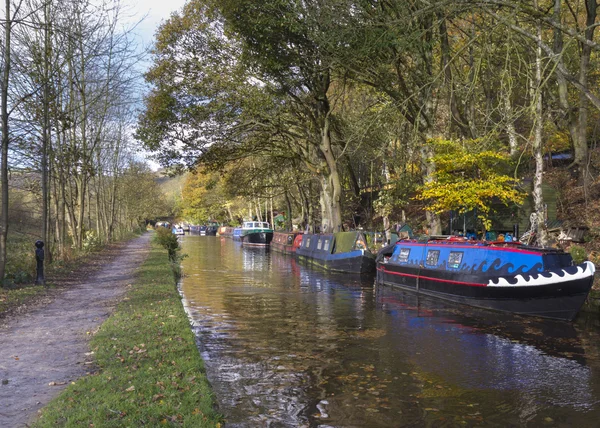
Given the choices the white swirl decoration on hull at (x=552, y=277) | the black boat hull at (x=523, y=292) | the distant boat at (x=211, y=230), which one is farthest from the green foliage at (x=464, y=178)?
the distant boat at (x=211, y=230)

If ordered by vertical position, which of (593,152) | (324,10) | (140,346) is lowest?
(140,346)

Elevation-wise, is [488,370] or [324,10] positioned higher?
[324,10]

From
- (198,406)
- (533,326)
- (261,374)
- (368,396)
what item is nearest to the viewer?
(198,406)

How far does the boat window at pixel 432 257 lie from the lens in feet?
59.2

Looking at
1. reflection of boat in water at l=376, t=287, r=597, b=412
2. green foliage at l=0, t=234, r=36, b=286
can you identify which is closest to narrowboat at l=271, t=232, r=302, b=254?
green foliage at l=0, t=234, r=36, b=286

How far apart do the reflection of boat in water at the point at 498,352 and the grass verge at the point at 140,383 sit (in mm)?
4303

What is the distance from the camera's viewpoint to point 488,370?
9453 millimetres

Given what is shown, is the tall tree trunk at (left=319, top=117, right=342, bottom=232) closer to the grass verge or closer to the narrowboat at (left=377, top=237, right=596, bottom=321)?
the narrowboat at (left=377, top=237, right=596, bottom=321)

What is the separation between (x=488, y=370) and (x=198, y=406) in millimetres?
5741

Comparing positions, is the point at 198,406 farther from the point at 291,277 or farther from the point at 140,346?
the point at 291,277

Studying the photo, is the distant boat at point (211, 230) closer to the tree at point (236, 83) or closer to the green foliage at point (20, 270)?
the tree at point (236, 83)

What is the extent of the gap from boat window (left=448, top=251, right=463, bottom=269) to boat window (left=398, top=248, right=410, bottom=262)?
2949mm

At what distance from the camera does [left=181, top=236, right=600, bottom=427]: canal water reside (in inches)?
283

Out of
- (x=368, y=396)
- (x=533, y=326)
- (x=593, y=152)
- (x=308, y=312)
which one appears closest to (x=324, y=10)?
(x=308, y=312)
